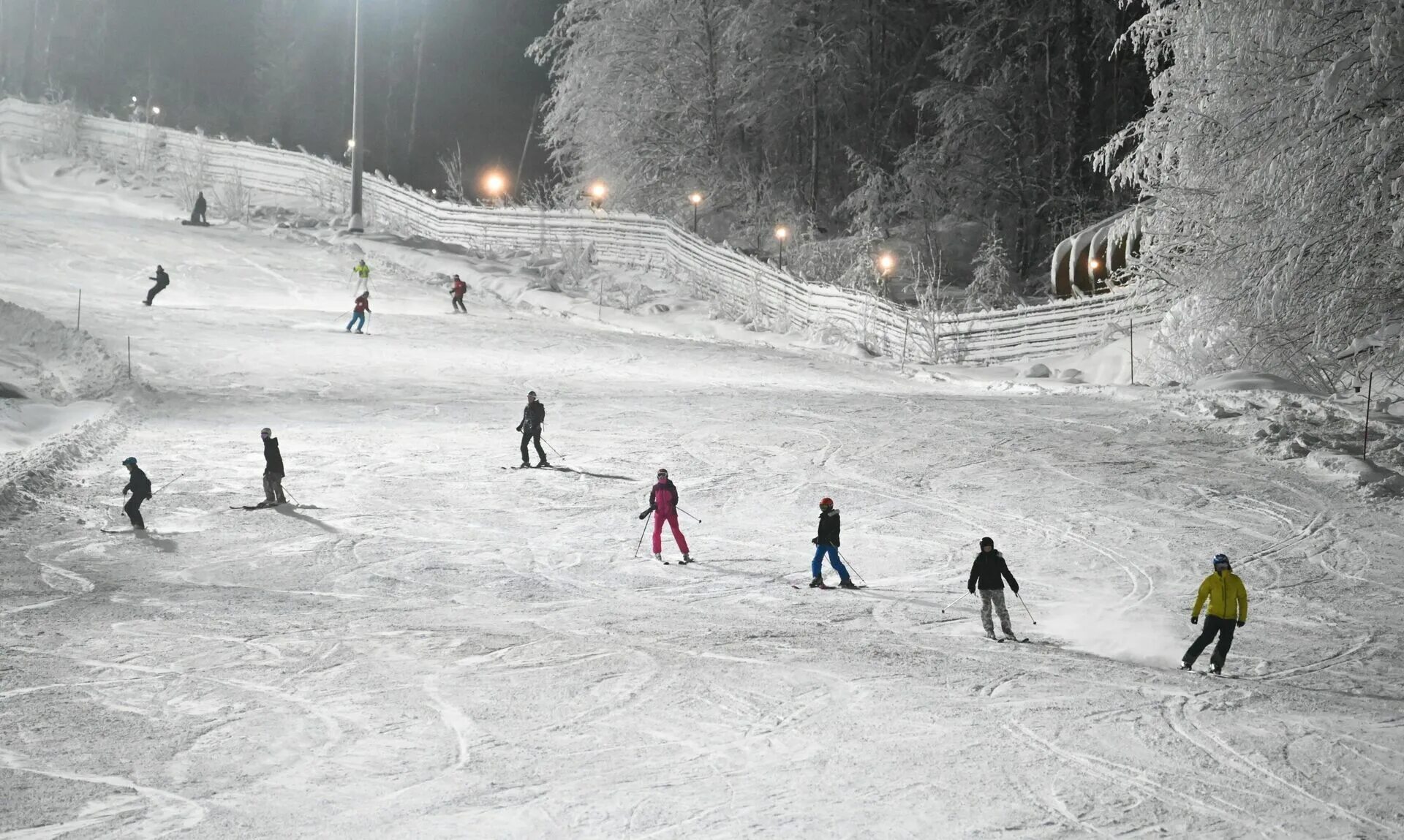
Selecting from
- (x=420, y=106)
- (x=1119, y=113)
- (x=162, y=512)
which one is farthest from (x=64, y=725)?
Result: (x=420, y=106)

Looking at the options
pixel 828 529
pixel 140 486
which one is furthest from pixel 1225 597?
pixel 140 486

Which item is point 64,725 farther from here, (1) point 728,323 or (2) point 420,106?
(2) point 420,106

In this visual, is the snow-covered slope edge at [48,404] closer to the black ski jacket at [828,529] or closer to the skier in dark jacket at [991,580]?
the black ski jacket at [828,529]

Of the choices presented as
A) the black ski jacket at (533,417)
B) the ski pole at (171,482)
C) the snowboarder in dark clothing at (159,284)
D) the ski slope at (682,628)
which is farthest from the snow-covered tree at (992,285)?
the ski pole at (171,482)

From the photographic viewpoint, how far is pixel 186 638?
470 inches

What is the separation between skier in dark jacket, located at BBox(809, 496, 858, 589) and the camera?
14.2 metres

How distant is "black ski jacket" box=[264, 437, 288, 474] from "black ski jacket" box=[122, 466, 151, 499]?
5.34ft

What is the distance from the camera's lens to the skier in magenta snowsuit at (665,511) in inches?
603

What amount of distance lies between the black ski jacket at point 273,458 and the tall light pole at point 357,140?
25.6 m

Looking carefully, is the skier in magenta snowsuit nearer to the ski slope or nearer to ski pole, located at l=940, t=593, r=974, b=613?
the ski slope

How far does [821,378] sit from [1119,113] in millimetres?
20462

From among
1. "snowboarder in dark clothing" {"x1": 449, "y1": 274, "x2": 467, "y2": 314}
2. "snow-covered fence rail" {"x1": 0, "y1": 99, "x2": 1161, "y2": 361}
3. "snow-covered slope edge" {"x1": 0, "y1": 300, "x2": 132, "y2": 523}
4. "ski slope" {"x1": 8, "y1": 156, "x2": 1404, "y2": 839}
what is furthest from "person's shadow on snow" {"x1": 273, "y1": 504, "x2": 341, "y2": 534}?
"snowboarder in dark clothing" {"x1": 449, "y1": 274, "x2": 467, "y2": 314}

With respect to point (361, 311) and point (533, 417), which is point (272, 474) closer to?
point (533, 417)

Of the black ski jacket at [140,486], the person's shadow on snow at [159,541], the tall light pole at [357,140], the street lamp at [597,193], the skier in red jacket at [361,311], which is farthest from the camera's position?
the street lamp at [597,193]
